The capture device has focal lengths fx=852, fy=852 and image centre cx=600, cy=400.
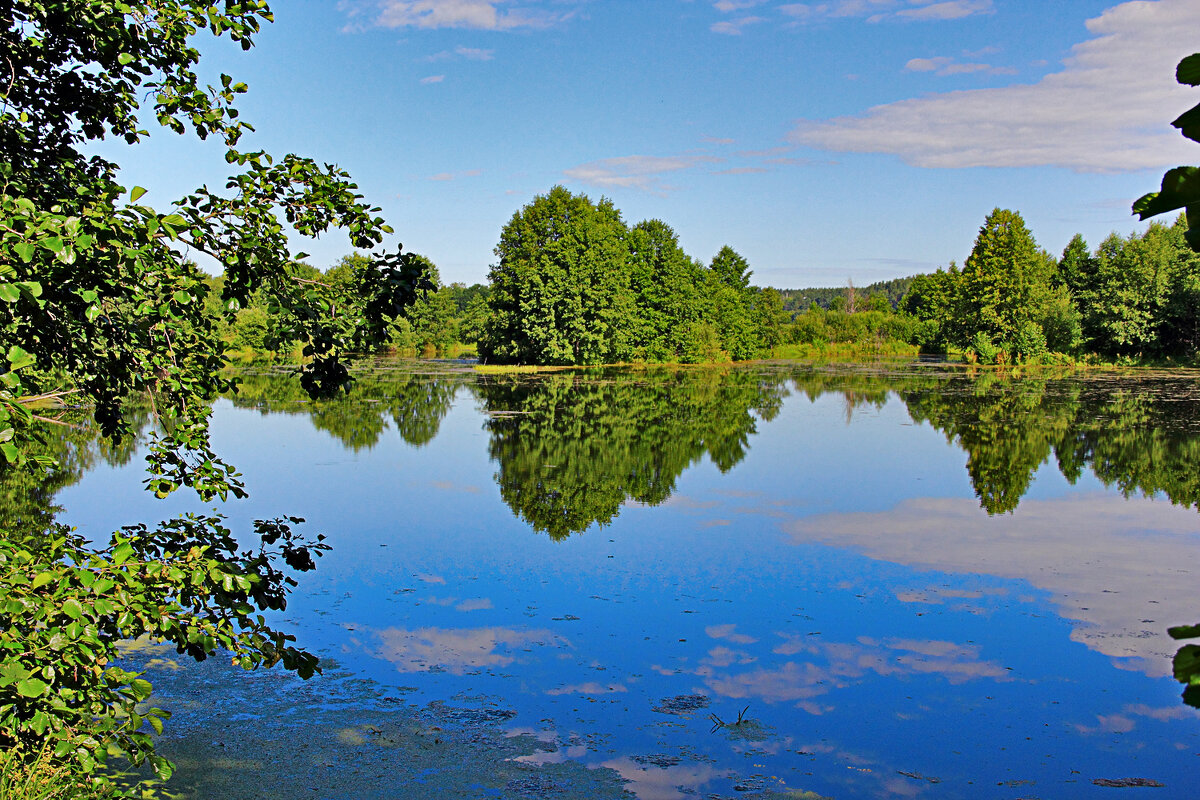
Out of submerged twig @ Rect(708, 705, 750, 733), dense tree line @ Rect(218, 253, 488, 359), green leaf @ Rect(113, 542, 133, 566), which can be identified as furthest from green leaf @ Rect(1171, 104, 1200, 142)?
submerged twig @ Rect(708, 705, 750, 733)

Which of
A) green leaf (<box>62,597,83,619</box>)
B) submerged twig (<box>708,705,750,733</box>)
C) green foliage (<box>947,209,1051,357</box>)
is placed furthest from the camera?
green foliage (<box>947,209,1051,357</box>)

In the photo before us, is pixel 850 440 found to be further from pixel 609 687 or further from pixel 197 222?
pixel 197 222

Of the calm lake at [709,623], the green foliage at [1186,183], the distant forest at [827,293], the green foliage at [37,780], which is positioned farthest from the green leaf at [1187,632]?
the distant forest at [827,293]

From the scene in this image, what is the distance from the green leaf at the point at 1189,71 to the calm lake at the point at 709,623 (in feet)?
14.5

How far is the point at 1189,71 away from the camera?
114 centimetres

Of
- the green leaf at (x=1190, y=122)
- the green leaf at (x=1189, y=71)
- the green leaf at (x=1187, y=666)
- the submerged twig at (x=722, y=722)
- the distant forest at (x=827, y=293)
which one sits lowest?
the submerged twig at (x=722, y=722)

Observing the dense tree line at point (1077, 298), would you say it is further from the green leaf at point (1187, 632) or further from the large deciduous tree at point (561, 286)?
the green leaf at point (1187, 632)

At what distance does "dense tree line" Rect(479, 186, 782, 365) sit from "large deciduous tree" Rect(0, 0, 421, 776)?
40.5 metres

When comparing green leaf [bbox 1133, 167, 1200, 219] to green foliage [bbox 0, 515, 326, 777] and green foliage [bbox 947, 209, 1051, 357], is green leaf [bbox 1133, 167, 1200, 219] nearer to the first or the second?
green foliage [bbox 0, 515, 326, 777]

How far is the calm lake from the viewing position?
16.6 ft

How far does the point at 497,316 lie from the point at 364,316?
45841 mm

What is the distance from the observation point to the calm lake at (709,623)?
505 centimetres

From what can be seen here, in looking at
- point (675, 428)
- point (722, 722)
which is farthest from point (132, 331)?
point (675, 428)

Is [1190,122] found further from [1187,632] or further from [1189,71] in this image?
[1187,632]
